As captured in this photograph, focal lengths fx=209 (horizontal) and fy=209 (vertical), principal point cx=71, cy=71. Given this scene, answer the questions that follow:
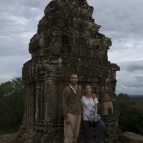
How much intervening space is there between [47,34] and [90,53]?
1.80 m

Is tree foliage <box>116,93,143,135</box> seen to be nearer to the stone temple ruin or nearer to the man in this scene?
the stone temple ruin

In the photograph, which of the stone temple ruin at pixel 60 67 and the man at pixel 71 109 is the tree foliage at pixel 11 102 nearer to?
the stone temple ruin at pixel 60 67

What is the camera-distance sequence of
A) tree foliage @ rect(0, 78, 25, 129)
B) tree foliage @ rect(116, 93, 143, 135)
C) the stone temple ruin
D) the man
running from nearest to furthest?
the man < the stone temple ruin < tree foliage @ rect(116, 93, 143, 135) < tree foliage @ rect(0, 78, 25, 129)

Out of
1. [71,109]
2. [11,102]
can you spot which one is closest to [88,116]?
[71,109]

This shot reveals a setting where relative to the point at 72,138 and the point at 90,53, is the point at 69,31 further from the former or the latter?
the point at 72,138

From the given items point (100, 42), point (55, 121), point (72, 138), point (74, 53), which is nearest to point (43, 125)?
point (55, 121)

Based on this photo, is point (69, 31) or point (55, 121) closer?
point (55, 121)

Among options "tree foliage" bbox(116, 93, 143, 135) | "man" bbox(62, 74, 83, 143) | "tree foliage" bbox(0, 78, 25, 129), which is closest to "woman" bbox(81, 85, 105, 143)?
"man" bbox(62, 74, 83, 143)

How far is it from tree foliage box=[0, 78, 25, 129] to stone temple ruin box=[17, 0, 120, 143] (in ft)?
87.0

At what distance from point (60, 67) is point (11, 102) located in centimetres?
3049

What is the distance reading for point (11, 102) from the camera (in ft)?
116

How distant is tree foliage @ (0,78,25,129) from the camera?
3356 centimetres

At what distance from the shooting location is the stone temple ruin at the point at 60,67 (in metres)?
6.96

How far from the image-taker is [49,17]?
26.8 ft
